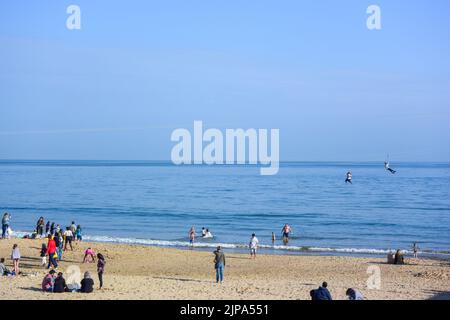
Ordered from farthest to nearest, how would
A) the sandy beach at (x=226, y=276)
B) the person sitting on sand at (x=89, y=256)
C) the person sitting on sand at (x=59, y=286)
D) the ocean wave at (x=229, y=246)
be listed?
the ocean wave at (x=229, y=246) < the person sitting on sand at (x=89, y=256) < the sandy beach at (x=226, y=276) < the person sitting on sand at (x=59, y=286)

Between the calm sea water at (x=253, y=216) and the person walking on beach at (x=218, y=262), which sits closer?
the person walking on beach at (x=218, y=262)

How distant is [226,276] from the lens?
82.4 feet

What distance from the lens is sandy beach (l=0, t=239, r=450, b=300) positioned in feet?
62.9

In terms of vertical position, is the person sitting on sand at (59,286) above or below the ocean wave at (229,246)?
above

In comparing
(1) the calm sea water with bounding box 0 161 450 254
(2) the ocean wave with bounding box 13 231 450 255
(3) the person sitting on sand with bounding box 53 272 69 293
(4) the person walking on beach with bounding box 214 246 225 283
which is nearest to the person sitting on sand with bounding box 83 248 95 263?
(4) the person walking on beach with bounding box 214 246 225 283

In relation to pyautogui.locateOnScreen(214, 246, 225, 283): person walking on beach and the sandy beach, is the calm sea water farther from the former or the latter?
pyautogui.locateOnScreen(214, 246, 225, 283): person walking on beach

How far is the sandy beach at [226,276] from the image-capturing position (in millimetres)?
19172

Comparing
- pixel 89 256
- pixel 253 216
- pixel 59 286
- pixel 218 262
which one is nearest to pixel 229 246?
pixel 89 256

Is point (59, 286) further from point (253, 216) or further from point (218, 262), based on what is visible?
point (253, 216)

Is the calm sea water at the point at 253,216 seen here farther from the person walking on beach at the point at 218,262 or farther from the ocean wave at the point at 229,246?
the person walking on beach at the point at 218,262

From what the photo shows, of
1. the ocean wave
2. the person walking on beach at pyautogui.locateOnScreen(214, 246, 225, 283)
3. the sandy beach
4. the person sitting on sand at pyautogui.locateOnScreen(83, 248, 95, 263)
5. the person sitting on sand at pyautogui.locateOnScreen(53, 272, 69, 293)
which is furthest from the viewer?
the ocean wave

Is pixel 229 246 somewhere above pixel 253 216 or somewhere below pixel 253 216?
below

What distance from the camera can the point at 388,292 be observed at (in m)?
20.1

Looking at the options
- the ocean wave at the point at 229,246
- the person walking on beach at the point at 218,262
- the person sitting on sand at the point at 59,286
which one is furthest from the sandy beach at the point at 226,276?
the ocean wave at the point at 229,246
